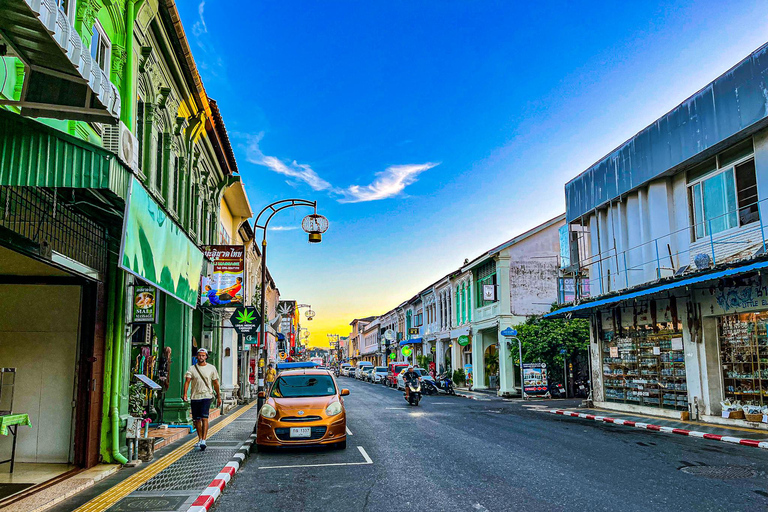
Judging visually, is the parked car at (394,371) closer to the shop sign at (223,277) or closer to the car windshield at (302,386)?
the shop sign at (223,277)

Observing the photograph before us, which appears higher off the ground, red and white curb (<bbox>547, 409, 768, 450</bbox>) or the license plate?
the license plate

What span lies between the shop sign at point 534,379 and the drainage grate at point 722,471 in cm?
1867

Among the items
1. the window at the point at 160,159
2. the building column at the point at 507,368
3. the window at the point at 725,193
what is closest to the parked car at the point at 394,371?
the building column at the point at 507,368

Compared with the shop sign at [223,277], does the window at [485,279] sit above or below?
above

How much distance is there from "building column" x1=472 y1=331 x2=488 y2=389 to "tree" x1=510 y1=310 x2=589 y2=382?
654 centimetres

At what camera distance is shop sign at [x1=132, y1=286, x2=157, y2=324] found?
982 cm

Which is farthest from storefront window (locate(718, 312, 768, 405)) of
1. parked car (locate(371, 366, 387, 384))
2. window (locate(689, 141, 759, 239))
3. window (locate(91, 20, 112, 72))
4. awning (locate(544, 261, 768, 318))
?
parked car (locate(371, 366, 387, 384))

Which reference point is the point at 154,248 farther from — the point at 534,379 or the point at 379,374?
the point at 379,374

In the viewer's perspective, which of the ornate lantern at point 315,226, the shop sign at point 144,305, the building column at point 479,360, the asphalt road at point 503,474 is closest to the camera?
the asphalt road at point 503,474

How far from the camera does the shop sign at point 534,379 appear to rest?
27.9 m

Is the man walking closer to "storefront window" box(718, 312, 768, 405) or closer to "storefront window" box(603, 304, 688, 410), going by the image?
"storefront window" box(718, 312, 768, 405)

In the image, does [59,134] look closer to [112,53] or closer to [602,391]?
[112,53]

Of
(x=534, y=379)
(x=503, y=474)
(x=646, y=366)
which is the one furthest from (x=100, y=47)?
(x=534, y=379)

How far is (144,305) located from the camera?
9.88 meters
